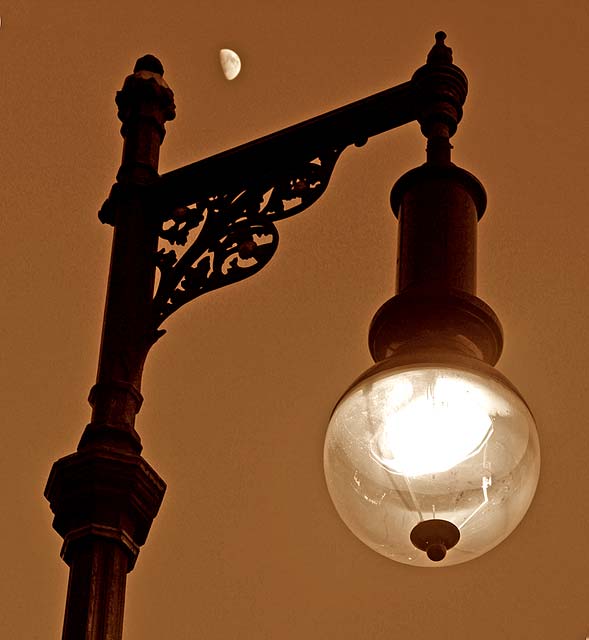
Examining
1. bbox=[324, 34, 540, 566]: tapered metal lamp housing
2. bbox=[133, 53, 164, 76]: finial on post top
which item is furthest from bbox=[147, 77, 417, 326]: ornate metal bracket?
bbox=[324, 34, 540, 566]: tapered metal lamp housing

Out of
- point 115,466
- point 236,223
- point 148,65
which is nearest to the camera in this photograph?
point 115,466

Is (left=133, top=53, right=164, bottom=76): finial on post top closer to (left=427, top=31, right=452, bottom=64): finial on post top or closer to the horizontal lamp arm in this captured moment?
the horizontal lamp arm

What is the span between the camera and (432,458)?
2.26 meters

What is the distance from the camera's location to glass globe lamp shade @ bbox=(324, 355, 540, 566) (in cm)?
225

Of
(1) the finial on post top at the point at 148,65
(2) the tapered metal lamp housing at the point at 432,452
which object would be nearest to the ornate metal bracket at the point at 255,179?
(1) the finial on post top at the point at 148,65

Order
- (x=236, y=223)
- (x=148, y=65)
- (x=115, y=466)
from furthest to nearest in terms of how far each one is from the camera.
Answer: (x=148, y=65)
(x=236, y=223)
(x=115, y=466)

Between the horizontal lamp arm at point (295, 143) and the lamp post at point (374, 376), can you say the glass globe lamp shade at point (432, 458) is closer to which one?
the lamp post at point (374, 376)

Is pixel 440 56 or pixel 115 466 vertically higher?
pixel 440 56

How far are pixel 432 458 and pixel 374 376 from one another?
0.14m

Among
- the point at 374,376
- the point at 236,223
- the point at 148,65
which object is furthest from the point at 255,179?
the point at 374,376

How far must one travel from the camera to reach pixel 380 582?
7402 millimetres

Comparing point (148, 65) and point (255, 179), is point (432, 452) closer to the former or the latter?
point (255, 179)

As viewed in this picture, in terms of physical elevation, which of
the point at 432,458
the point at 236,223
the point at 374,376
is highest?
the point at 236,223

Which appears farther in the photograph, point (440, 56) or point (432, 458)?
point (440, 56)
